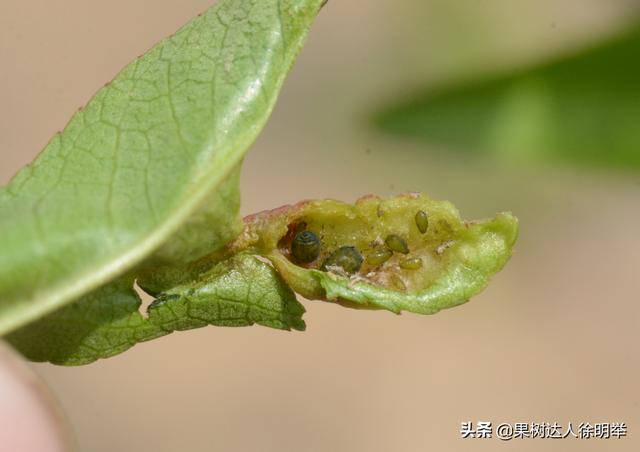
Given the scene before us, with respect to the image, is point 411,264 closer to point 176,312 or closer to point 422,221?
point 422,221

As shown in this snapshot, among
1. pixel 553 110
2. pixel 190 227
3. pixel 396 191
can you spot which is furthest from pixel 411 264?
pixel 396 191

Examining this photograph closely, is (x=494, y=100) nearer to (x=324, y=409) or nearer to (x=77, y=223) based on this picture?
(x=324, y=409)

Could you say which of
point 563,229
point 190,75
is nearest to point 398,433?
point 563,229

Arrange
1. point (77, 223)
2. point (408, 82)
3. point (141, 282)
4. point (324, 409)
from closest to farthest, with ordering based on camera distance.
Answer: point (77, 223), point (141, 282), point (324, 409), point (408, 82)

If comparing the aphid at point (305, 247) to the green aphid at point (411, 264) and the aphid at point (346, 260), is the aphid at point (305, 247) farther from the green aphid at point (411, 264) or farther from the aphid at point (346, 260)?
the green aphid at point (411, 264)

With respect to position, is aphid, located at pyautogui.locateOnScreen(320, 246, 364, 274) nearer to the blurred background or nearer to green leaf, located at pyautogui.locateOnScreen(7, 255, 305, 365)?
green leaf, located at pyautogui.locateOnScreen(7, 255, 305, 365)

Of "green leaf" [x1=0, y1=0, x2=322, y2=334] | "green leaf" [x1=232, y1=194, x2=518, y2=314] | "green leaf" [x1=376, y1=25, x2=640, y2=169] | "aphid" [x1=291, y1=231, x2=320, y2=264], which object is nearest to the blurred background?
"green leaf" [x1=376, y1=25, x2=640, y2=169]
